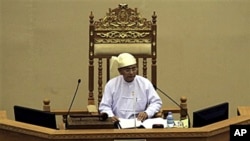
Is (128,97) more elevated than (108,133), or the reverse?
(128,97)

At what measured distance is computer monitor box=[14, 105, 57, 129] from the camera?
14.8ft

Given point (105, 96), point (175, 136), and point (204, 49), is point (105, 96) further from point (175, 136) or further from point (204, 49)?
point (204, 49)

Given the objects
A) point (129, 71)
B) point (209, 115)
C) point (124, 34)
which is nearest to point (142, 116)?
point (129, 71)

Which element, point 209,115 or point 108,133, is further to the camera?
point 209,115

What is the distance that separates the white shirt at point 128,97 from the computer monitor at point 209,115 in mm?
985

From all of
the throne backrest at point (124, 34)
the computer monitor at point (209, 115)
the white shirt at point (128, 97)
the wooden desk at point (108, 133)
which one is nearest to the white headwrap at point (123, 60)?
the white shirt at point (128, 97)

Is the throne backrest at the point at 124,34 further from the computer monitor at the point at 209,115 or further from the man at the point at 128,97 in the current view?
the computer monitor at the point at 209,115

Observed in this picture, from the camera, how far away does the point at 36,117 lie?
15.0 ft

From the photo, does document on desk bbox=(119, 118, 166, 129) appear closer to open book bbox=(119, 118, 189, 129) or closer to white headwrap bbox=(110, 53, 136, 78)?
open book bbox=(119, 118, 189, 129)

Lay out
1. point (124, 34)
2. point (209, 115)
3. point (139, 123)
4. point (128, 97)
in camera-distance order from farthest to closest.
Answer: point (124, 34) → point (128, 97) → point (139, 123) → point (209, 115)

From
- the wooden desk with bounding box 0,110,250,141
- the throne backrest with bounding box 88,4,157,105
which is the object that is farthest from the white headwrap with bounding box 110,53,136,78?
the wooden desk with bounding box 0,110,250,141

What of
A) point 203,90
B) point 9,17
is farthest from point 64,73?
point 203,90

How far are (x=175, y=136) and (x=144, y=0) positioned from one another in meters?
3.22

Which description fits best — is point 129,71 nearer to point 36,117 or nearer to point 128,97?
point 128,97
